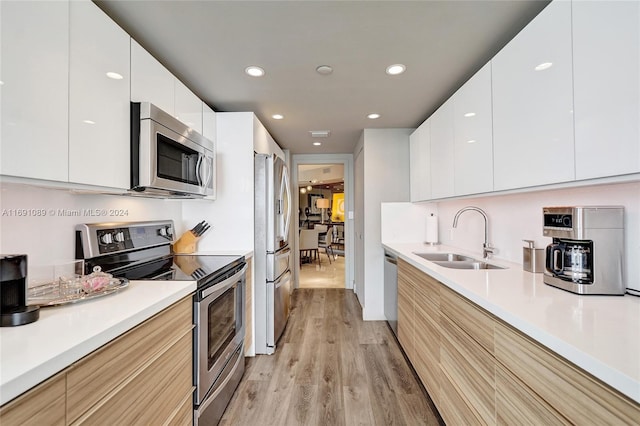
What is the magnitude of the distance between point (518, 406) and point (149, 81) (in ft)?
7.53

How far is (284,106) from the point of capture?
276 cm

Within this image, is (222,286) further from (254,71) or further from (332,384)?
(254,71)

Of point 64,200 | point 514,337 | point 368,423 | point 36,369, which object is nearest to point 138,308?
point 36,369

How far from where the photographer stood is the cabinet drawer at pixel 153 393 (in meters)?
0.87

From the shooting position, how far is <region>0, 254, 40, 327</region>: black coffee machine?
0.82 metres

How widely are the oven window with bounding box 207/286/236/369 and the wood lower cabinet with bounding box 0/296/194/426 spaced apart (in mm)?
212

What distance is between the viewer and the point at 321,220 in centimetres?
1259

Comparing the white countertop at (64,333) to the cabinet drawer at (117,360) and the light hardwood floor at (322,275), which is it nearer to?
the cabinet drawer at (117,360)

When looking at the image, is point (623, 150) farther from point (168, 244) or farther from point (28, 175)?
point (168, 244)

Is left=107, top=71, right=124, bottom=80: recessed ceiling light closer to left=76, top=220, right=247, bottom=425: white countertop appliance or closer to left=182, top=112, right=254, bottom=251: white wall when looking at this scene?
left=76, top=220, right=247, bottom=425: white countertop appliance

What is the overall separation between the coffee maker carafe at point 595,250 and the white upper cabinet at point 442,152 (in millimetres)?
1091

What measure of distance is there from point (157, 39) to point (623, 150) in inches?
90.3

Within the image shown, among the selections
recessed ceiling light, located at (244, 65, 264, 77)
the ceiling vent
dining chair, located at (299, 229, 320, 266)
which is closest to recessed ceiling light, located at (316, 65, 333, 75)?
recessed ceiling light, located at (244, 65, 264, 77)

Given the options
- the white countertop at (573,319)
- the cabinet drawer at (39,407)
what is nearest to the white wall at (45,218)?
the cabinet drawer at (39,407)
